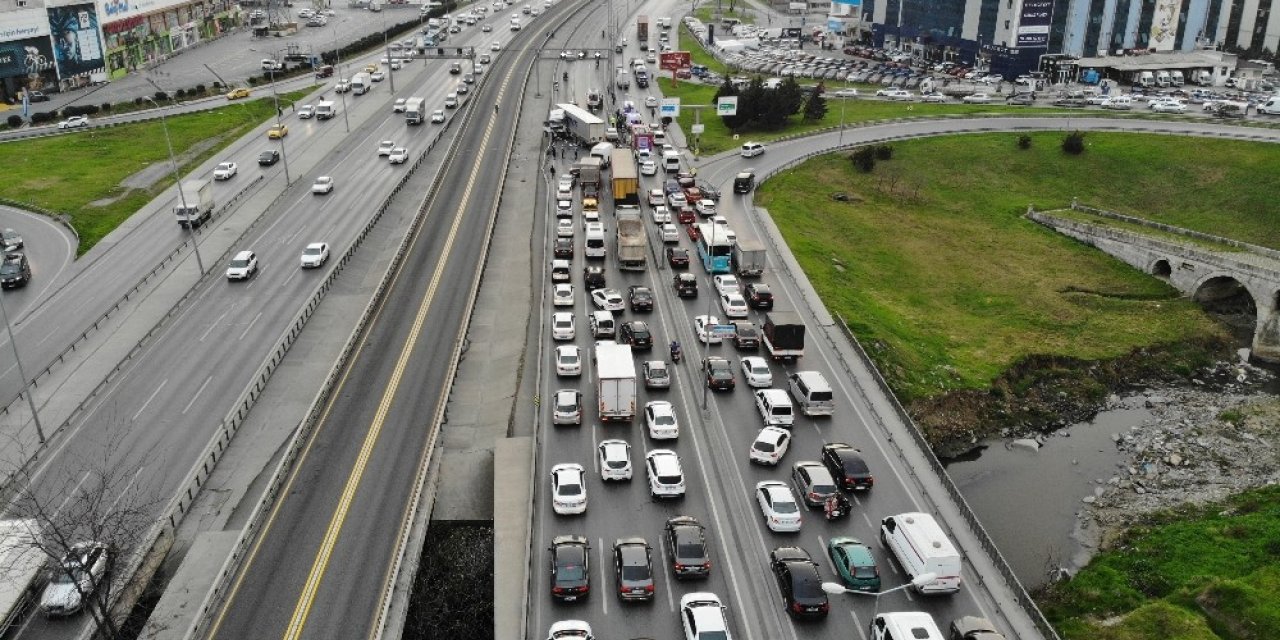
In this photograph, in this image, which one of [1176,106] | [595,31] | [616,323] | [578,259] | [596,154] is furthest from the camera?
[595,31]

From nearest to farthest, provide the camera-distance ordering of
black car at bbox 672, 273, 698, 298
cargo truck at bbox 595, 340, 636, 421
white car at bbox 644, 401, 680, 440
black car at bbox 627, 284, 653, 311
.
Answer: white car at bbox 644, 401, 680, 440, cargo truck at bbox 595, 340, 636, 421, black car at bbox 627, 284, 653, 311, black car at bbox 672, 273, 698, 298

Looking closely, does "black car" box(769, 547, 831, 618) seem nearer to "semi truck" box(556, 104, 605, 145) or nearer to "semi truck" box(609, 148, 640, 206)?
"semi truck" box(609, 148, 640, 206)

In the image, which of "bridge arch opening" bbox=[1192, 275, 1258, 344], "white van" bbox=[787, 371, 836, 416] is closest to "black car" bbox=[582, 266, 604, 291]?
"white van" bbox=[787, 371, 836, 416]

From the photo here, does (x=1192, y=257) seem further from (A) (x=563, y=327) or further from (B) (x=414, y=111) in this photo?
(B) (x=414, y=111)

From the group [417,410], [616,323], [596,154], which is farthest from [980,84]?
[417,410]

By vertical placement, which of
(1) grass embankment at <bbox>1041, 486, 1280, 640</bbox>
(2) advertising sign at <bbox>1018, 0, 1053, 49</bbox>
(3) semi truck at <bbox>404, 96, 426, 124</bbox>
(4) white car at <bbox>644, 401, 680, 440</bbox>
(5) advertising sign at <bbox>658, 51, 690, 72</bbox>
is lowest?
(1) grass embankment at <bbox>1041, 486, 1280, 640</bbox>

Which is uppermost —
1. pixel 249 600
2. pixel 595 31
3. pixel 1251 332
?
pixel 595 31

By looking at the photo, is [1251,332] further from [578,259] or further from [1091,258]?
[578,259]

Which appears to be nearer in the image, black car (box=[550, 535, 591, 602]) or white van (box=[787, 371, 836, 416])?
black car (box=[550, 535, 591, 602])
